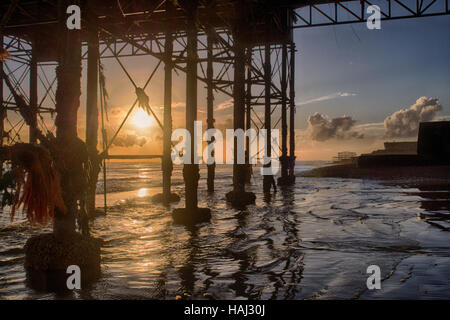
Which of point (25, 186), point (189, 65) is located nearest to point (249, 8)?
point (189, 65)

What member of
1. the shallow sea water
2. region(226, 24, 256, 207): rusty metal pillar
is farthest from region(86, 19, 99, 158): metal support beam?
region(226, 24, 256, 207): rusty metal pillar

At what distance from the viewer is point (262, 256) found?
22.4ft

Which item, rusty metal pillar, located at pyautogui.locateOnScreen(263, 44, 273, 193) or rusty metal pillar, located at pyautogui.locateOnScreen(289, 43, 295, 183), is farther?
rusty metal pillar, located at pyautogui.locateOnScreen(289, 43, 295, 183)

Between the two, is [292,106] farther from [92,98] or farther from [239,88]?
[92,98]

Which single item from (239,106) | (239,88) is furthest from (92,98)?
(239,88)

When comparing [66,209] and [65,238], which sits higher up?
[66,209]

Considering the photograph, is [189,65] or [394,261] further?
[189,65]

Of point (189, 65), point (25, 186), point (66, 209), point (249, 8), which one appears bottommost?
point (66, 209)

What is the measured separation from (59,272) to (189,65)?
6.52 meters

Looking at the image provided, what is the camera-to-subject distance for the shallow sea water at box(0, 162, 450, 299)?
492 centimetres

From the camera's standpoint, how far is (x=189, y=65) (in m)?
10.4

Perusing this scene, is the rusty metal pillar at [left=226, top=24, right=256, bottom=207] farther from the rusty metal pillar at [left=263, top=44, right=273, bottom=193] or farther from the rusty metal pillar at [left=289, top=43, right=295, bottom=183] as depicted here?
the rusty metal pillar at [left=289, top=43, right=295, bottom=183]
